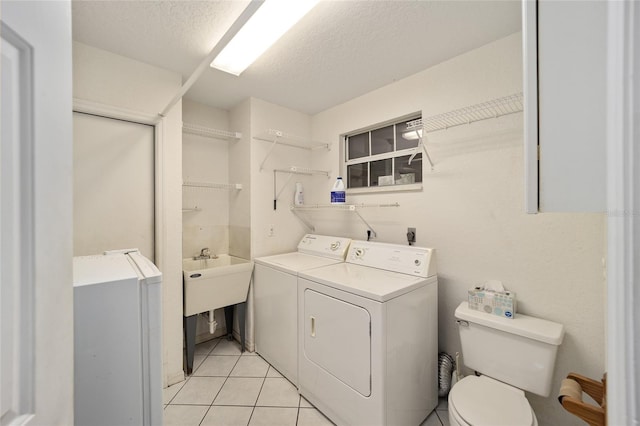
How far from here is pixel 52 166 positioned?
512mm

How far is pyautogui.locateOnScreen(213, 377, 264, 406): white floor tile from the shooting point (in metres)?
1.95

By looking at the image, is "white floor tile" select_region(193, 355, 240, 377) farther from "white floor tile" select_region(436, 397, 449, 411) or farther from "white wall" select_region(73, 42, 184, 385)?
"white floor tile" select_region(436, 397, 449, 411)

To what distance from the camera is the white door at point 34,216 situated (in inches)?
16.3

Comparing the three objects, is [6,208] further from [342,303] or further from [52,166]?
[342,303]

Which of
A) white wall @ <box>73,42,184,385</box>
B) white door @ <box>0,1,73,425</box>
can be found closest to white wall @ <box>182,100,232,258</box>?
white wall @ <box>73,42,184,385</box>

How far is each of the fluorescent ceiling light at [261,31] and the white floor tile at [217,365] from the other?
2.53 metres

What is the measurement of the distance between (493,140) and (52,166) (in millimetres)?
2144

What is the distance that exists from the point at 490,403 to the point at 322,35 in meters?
2.33

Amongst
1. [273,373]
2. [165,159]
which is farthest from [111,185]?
[273,373]

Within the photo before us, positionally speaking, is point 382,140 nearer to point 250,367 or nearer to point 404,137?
point 404,137

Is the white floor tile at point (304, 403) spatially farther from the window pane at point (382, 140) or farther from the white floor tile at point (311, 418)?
the window pane at point (382, 140)

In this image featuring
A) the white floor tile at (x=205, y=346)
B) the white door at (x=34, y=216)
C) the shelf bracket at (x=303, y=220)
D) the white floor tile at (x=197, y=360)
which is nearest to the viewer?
the white door at (x=34, y=216)

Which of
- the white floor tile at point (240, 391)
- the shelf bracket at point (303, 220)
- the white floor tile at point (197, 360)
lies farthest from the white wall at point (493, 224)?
the white floor tile at point (197, 360)

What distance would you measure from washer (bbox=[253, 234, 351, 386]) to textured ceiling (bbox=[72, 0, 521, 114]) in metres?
1.52
